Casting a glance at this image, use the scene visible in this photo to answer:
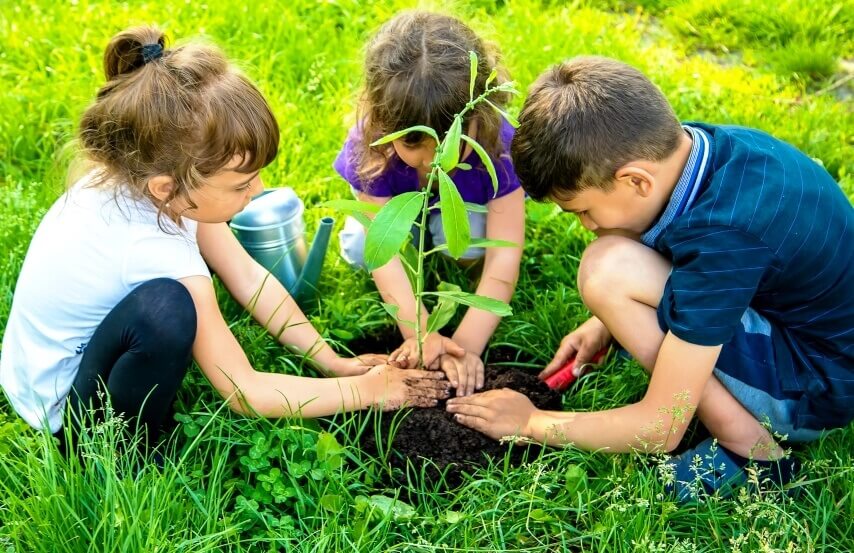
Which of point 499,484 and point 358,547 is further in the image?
point 499,484

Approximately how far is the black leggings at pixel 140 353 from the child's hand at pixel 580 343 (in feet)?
3.23

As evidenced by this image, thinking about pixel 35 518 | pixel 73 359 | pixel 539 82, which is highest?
pixel 539 82

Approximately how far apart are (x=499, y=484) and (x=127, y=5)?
284cm

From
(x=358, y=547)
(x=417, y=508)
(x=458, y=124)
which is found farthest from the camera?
(x=417, y=508)

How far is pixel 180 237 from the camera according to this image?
198 cm

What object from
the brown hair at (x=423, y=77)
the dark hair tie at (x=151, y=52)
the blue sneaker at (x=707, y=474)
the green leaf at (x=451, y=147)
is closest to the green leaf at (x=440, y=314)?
the brown hair at (x=423, y=77)

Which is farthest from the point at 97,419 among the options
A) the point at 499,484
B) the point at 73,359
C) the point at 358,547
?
the point at 499,484

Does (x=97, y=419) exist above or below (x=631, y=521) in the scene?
above

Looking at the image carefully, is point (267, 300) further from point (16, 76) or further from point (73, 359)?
point (16, 76)

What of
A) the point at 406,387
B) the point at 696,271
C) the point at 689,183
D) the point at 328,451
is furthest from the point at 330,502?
the point at 689,183

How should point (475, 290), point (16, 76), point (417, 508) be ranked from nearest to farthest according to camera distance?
1. point (417, 508)
2. point (475, 290)
3. point (16, 76)

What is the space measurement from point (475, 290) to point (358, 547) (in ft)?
3.31

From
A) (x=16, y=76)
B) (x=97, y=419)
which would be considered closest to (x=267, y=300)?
(x=97, y=419)

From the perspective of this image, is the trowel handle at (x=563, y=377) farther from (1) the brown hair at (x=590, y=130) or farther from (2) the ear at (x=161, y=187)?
(2) the ear at (x=161, y=187)
